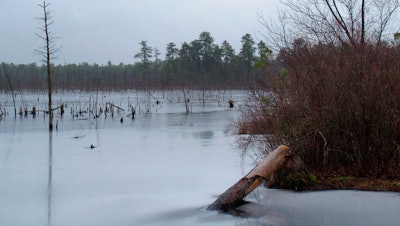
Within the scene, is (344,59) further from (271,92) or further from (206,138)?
(206,138)

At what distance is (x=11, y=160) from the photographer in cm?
1162

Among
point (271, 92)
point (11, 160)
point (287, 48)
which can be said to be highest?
point (287, 48)

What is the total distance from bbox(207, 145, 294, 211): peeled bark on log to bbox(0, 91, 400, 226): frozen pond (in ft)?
0.62

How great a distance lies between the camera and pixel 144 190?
26.9ft

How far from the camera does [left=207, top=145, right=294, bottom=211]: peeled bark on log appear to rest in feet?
22.4

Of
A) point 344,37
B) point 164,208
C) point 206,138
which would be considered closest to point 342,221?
point 164,208

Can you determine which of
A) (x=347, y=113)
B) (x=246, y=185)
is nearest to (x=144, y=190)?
(x=246, y=185)

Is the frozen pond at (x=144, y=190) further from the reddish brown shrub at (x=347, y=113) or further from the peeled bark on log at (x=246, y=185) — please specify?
the reddish brown shrub at (x=347, y=113)

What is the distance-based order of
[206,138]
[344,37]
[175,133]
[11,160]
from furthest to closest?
[175,133] < [206,138] < [344,37] < [11,160]

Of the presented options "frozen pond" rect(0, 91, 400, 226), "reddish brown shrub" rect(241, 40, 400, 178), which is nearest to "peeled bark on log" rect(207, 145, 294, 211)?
"frozen pond" rect(0, 91, 400, 226)

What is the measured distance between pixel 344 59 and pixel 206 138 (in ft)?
26.0

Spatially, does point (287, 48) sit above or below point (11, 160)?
above

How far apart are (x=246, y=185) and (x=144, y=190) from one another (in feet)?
6.66

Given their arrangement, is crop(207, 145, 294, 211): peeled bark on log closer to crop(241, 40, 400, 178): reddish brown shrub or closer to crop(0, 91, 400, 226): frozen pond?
crop(0, 91, 400, 226): frozen pond
